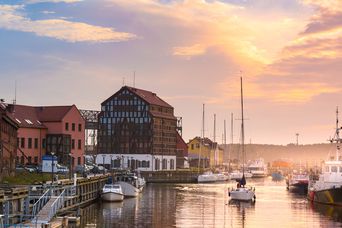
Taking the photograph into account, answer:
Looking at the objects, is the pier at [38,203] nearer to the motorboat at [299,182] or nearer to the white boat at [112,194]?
the white boat at [112,194]

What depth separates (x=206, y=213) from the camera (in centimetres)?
7000

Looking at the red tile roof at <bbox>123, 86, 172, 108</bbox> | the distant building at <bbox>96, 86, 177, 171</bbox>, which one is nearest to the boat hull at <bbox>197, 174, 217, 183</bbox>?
the distant building at <bbox>96, 86, 177, 171</bbox>

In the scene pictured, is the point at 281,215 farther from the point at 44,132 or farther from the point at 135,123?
the point at 135,123

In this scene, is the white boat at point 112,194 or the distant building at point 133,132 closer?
the white boat at point 112,194

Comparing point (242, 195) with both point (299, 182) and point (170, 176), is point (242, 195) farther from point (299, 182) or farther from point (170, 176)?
point (170, 176)

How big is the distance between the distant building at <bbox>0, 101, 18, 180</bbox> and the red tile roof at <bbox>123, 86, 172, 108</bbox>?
281ft

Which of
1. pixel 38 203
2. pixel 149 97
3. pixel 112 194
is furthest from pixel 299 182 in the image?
pixel 38 203

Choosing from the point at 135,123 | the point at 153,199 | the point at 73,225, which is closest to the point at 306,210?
the point at 153,199

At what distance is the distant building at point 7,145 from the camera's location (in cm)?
6975

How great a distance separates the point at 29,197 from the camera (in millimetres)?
56156

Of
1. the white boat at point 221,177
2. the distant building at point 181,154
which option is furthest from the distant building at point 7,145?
the distant building at point 181,154

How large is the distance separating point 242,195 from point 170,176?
6492 cm

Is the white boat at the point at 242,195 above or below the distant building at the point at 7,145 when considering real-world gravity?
below

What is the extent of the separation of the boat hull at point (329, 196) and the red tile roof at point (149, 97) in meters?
Result: 80.5
